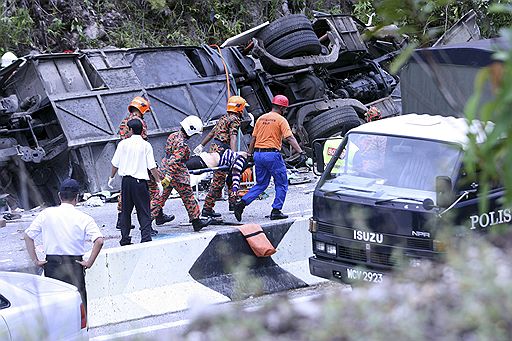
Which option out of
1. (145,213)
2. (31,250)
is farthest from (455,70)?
(31,250)

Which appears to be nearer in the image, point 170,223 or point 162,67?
point 170,223

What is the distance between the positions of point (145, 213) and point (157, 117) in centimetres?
449

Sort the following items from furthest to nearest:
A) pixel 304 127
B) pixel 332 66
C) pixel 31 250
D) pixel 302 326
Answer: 1. pixel 332 66
2. pixel 304 127
3. pixel 31 250
4. pixel 302 326

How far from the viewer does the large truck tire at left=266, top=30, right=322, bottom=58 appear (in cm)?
1647

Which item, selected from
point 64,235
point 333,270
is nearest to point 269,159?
point 333,270

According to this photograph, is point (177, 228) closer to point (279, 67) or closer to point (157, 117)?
point (157, 117)

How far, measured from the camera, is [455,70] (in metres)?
10.6

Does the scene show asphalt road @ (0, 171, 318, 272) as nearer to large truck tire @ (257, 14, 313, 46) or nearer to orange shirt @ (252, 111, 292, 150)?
orange shirt @ (252, 111, 292, 150)

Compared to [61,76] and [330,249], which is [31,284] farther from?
[61,76]

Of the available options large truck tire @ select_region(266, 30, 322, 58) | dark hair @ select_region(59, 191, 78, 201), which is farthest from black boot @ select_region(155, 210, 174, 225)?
large truck tire @ select_region(266, 30, 322, 58)

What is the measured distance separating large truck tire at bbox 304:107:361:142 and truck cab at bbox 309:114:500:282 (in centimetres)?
705

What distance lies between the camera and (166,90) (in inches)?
603

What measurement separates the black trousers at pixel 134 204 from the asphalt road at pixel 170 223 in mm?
574

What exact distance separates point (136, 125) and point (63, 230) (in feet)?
10.4
